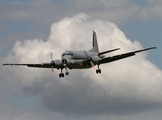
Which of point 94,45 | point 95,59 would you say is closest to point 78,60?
point 95,59

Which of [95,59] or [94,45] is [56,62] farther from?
[94,45]

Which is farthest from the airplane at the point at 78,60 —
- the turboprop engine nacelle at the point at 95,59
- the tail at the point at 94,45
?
the tail at the point at 94,45

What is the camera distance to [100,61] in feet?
447

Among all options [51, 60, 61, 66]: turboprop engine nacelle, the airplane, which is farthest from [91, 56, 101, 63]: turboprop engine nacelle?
[51, 60, 61, 66]: turboprop engine nacelle

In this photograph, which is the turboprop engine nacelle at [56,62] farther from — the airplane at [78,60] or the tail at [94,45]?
the tail at [94,45]

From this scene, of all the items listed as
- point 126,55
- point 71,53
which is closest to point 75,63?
Answer: point 71,53

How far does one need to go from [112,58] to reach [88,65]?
6.44 metres

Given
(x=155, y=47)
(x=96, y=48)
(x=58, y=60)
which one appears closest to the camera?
(x=155, y=47)

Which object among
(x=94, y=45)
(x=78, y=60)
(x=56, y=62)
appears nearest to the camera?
(x=56, y=62)

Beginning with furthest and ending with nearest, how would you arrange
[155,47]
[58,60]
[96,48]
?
[96,48] < [58,60] < [155,47]

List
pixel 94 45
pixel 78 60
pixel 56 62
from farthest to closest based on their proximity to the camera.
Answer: pixel 94 45 → pixel 78 60 → pixel 56 62

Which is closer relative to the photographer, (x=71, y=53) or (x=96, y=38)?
(x=71, y=53)

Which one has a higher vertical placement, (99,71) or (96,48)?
(96,48)

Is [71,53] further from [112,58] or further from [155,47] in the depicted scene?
[155,47]
